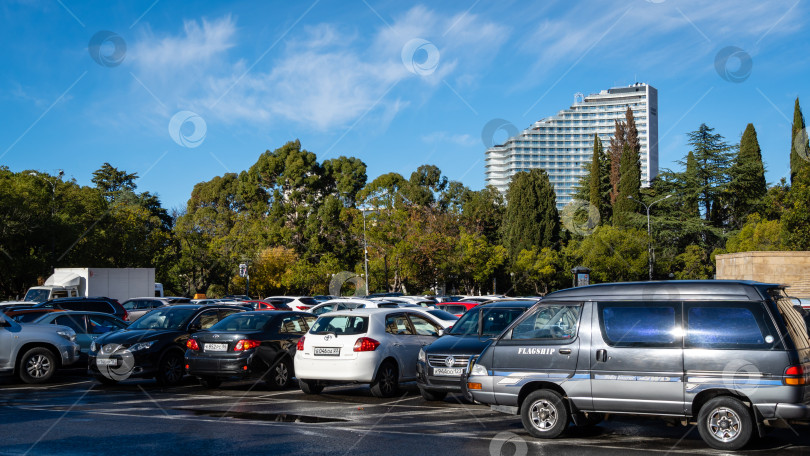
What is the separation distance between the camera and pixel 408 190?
77875 millimetres

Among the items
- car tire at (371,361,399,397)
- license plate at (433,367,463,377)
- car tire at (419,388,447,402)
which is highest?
license plate at (433,367,463,377)

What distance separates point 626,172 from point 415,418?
6583 cm

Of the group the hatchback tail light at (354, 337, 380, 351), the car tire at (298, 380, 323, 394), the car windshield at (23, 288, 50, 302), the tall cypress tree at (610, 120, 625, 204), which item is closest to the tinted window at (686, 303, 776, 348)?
the hatchback tail light at (354, 337, 380, 351)

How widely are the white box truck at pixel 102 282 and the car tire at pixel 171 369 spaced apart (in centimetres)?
2168

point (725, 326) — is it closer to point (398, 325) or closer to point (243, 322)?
point (398, 325)

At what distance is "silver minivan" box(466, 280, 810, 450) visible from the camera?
745 centimetres

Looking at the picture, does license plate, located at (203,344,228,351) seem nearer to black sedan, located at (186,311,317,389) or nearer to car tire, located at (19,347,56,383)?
black sedan, located at (186,311,317,389)

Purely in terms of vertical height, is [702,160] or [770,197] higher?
[702,160]

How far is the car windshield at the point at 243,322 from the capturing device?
1366 cm

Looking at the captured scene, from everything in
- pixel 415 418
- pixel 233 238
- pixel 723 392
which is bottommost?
pixel 415 418

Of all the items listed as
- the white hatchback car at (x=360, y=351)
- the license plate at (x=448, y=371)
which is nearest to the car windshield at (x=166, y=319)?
the white hatchback car at (x=360, y=351)

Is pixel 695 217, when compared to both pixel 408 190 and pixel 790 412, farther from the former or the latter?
pixel 790 412

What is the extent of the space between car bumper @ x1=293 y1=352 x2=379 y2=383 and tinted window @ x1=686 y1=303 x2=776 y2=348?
5.59 meters

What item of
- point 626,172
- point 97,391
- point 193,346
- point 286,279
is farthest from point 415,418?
point 626,172
